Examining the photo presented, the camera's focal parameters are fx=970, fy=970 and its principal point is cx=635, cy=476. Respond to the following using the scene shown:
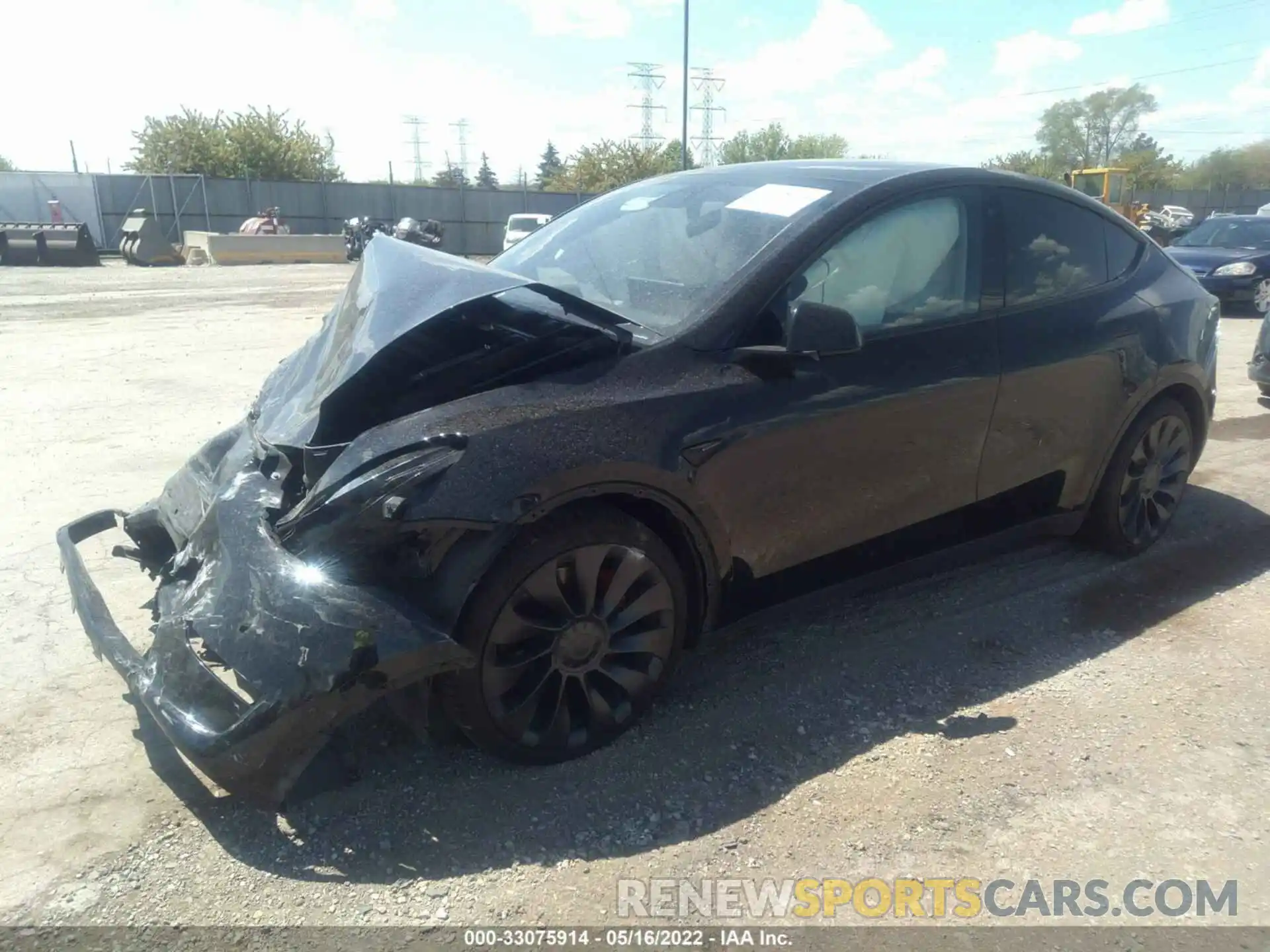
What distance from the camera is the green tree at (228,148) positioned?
44.6 m

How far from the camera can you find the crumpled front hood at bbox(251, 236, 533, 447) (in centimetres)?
293

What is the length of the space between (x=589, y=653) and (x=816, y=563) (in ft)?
3.24

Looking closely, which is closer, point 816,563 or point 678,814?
point 678,814

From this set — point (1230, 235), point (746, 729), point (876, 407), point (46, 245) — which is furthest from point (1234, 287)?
point (46, 245)

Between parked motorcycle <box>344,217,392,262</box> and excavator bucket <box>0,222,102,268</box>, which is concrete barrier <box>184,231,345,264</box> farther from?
excavator bucket <box>0,222,102,268</box>

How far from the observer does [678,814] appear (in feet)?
9.20

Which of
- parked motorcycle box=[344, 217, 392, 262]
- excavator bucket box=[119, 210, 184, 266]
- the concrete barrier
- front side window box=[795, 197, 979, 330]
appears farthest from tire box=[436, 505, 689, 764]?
excavator bucket box=[119, 210, 184, 266]

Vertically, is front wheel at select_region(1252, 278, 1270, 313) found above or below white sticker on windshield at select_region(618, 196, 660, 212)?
below

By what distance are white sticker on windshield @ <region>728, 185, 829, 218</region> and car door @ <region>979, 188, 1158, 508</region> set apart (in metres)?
0.91

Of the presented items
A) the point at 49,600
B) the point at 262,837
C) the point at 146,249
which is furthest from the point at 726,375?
the point at 146,249

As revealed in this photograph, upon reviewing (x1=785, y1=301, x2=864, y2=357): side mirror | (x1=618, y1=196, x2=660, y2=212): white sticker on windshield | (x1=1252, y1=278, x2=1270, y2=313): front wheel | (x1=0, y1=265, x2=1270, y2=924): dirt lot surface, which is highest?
(x1=618, y1=196, x2=660, y2=212): white sticker on windshield

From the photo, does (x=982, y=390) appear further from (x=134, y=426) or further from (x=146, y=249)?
(x=146, y=249)

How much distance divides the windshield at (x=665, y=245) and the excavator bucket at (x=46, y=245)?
26.8m

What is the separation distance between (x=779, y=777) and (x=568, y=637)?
79cm
